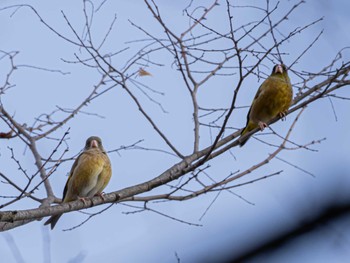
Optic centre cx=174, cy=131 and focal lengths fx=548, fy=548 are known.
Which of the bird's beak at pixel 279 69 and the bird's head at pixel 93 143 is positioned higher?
the bird's head at pixel 93 143

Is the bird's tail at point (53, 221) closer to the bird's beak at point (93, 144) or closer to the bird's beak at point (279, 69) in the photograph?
the bird's beak at point (93, 144)

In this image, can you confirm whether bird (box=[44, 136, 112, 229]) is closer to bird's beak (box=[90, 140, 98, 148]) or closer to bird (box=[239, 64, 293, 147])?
bird's beak (box=[90, 140, 98, 148])

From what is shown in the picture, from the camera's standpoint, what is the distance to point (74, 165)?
625cm

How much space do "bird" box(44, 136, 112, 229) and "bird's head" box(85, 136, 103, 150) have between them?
331mm

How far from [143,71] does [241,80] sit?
7.58ft

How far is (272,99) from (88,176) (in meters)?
2.26

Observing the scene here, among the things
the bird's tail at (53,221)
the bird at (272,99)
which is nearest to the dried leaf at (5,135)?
the bird's tail at (53,221)

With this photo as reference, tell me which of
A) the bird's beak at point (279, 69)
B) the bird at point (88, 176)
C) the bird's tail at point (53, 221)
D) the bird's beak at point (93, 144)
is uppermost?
the bird's beak at point (93, 144)

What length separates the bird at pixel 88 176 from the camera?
5.89 meters

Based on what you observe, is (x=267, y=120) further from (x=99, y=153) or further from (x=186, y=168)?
(x=186, y=168)

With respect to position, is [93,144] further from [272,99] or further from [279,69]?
[279,69]

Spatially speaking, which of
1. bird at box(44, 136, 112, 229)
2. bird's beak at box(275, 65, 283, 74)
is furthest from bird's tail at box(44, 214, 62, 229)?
bird's beak at box(275, 65, 283, 74)

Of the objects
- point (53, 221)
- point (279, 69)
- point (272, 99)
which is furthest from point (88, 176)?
point (279, 69)

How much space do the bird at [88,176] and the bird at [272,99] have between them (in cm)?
162
